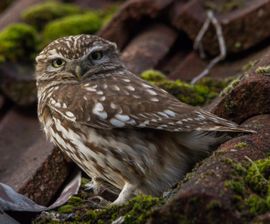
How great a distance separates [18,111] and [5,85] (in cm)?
23

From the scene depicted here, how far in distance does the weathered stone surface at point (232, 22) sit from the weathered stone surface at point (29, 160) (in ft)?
4.77

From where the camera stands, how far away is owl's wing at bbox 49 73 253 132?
456cm

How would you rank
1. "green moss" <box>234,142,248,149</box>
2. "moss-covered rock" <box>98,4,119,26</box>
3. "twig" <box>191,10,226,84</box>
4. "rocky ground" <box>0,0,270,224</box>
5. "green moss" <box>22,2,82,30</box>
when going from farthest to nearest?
"moss-covered rock" <box>98,4,119,26</box> → "green moss" <box>22,2,82,30</box> → "twig" <box>191,10,226,84</box> → "green moss" <box>234,142,248,149</box> → "rocky ground" <box>0,0,270,224</box>

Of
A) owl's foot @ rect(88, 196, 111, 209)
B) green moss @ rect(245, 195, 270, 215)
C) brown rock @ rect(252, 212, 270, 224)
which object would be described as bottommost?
owl's foot @ rect(88, 196, 111, 209)

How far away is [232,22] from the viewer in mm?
6371

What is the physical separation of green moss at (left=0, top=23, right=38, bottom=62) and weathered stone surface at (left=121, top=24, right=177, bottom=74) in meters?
0.88

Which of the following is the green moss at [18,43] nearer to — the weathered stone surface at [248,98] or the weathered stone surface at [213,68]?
the weathered stone surface at [213,68]

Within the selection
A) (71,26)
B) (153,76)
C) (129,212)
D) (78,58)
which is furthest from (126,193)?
(71,26)

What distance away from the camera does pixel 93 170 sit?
4.94 meters

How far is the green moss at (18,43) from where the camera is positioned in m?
6.79

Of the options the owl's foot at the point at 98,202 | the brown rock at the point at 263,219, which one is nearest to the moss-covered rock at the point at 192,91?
the owl's foot at the point at 98,202

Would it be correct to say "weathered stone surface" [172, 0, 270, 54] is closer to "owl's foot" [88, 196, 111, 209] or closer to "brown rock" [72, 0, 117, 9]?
"brown rock" [72, 0, 117, 9]

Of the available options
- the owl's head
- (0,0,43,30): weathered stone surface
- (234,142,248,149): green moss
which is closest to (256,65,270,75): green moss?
(234,142,248,149): green moss

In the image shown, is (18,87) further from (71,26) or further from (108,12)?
(108,12)
